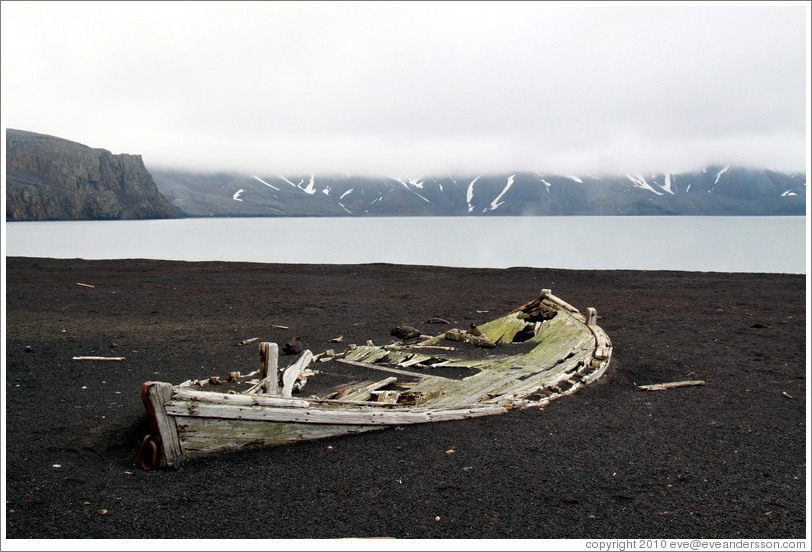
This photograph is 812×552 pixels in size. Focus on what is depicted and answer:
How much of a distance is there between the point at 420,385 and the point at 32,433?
4841 mm

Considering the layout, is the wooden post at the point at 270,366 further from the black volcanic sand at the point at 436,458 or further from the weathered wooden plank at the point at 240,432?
the black volcanic sand at the point at 436,458

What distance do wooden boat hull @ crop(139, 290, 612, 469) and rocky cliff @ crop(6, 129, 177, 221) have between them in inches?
6276

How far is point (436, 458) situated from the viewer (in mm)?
6477

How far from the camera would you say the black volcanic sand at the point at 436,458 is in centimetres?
516

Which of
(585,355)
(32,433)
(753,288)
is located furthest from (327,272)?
(32,433)

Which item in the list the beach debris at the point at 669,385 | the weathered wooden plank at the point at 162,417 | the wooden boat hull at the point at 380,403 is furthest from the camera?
the beach debris at the point at 669,385

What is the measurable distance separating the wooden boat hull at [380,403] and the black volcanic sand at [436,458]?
0.59 feet

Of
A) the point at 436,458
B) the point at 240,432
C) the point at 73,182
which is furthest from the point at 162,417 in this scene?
the point at 73,182

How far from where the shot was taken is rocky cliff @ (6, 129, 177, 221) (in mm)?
149000

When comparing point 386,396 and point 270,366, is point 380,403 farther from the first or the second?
point 270,366

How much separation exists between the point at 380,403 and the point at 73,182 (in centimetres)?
19091

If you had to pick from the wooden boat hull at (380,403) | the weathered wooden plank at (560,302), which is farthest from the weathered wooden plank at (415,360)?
the weathered wooden plank at (560,302)

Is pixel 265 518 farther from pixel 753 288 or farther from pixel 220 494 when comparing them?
pixel 753 288

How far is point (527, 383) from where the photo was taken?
869cm
